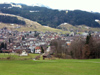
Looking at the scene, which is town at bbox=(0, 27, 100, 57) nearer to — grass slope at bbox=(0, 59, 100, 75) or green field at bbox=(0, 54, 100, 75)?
green field at bbox=(0, 54, 100, 75)

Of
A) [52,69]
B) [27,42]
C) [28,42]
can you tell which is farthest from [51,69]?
[27,42]

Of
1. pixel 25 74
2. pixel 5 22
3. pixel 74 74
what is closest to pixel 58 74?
pixel 74 74

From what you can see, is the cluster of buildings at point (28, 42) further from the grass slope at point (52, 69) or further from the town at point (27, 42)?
the grass slope at point (52, 69)

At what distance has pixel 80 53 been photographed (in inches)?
1955

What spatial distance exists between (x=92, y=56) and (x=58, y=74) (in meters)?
30.6

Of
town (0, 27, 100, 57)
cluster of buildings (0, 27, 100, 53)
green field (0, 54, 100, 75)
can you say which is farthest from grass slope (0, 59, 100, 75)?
cluster of buildings (0, 27, 100, 53)

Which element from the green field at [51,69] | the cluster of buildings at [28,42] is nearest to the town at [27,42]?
the cluster of buildings at [28,42]

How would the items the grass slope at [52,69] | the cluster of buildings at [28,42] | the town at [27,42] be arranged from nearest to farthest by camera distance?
the grass slope at [52,69]
the town at [27,42]
the cluster of buildings at [28,42]

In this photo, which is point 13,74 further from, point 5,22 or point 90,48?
point 5,22

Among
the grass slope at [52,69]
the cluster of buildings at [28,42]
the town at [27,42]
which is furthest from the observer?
the cluster of buildings at [28,42]

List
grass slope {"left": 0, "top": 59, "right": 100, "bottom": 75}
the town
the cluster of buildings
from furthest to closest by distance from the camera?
1. the cluster of buildings
2. the town
3. grass slope {"left": 0, "top": 59, "right": 100, "bottom": 75}

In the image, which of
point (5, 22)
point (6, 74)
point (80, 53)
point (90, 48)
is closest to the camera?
point (6, 74)

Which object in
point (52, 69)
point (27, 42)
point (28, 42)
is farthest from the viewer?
point (27, 42)

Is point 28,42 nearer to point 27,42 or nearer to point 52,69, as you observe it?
point 27,42
